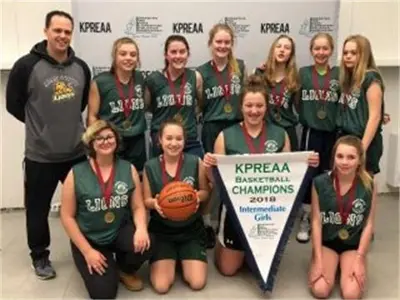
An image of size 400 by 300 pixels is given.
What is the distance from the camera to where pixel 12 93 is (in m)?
3.09

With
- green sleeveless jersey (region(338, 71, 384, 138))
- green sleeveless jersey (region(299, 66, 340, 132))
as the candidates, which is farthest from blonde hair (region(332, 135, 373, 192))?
green sleeveless jersey (region(299, 66, 340, 132))

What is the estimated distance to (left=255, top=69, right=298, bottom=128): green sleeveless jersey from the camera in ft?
11.9

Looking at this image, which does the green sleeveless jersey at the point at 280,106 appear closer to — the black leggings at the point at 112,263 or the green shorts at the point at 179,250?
the green shorts at the point at 179,250

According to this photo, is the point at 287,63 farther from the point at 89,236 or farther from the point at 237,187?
the point at 89,236

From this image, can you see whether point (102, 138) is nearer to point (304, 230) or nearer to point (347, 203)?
point (347, 203)

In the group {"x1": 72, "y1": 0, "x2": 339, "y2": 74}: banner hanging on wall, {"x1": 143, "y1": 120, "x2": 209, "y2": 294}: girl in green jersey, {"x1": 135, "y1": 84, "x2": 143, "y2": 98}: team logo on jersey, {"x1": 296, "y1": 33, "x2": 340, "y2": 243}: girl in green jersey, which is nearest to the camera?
{"x1": 143, "y1": 120, "x2": 209, "y2": 294}: girl in green jersey

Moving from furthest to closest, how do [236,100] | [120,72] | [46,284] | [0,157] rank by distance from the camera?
[0,157] → [236,100] → [120,72] → [46,284]

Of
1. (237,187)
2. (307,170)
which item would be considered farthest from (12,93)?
(307,170)

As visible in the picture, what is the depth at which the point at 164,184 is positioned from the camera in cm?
314

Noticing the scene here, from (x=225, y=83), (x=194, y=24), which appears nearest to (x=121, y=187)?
(x=225, y=83)

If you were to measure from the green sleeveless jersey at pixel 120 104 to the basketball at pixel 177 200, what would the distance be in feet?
1.98

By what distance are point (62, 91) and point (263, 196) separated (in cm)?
131

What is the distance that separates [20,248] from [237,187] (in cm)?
169

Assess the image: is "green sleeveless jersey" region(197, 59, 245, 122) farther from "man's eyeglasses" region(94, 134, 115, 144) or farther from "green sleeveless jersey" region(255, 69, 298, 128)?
"man's eyeglasses" region(94, 134, 115, 144)
